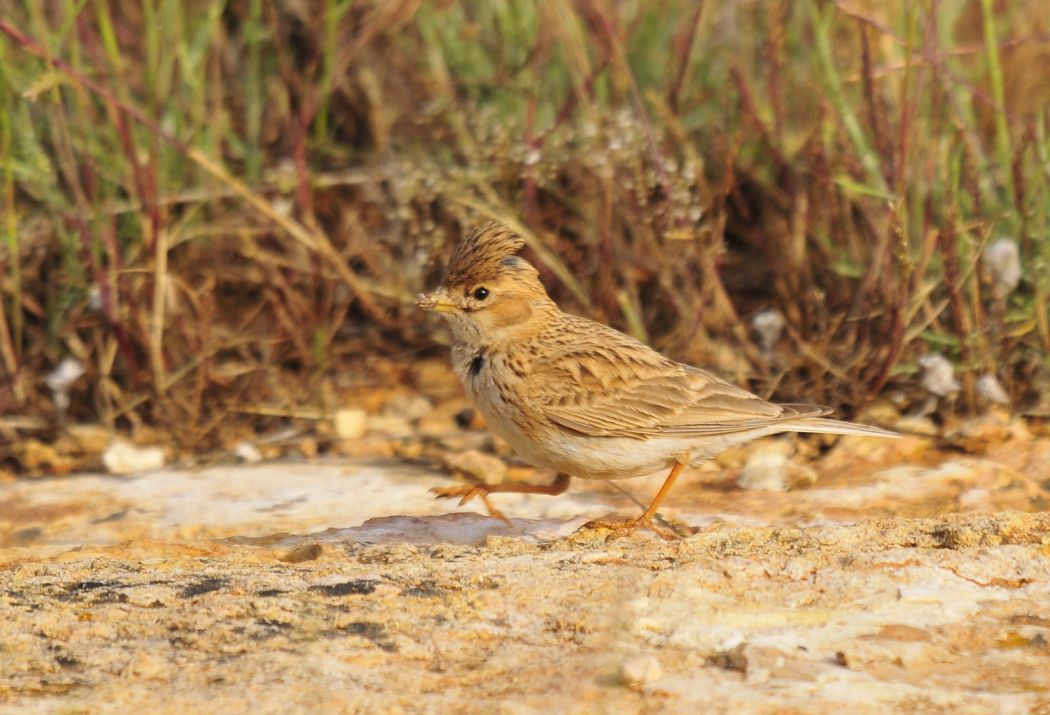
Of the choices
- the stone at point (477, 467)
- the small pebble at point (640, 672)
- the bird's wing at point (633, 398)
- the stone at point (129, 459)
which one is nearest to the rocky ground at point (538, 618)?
the small pebble at point (640, 672)

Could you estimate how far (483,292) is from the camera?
15.1ft

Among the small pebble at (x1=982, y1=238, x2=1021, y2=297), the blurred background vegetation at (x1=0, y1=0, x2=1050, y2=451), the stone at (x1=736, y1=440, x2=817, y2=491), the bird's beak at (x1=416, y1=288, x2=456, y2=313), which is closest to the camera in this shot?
the bird's beak at (x1=416, y1=288, x2=456, y2=313)

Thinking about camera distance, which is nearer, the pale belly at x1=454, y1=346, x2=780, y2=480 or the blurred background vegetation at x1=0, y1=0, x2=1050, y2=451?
the pale belly at x1=454, y1=346, x2=780, y2=480

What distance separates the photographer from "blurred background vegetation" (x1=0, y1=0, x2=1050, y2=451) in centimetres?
534

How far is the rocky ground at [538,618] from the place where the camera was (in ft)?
9.11

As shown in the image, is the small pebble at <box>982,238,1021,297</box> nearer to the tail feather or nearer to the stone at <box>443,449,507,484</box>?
the tail feather

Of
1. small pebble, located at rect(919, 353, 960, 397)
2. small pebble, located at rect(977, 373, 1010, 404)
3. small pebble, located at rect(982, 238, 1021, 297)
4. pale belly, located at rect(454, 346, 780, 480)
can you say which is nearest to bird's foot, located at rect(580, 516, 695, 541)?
pale belly, located at rect(454, 346, 780, 480)

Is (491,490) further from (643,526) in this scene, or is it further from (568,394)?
(643,526)

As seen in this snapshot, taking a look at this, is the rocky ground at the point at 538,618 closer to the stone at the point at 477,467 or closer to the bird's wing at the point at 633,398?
the bird's wing at the point at 633,398

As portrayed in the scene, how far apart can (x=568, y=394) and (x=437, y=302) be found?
54 cm

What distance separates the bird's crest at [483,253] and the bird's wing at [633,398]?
1.12 feet

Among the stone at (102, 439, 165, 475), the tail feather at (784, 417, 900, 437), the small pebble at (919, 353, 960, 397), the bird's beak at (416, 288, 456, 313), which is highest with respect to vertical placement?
the bird's beak at (416, 288, 456, 313)

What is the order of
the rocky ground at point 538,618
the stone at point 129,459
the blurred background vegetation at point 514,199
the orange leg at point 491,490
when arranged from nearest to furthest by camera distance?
the rocky ground at point 538,618
the orange leg at point 491,490
the blurred background vegetation at point 514,199
the stone at point 129,459

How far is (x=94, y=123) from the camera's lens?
6.04 metres
